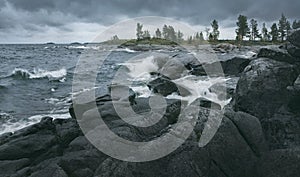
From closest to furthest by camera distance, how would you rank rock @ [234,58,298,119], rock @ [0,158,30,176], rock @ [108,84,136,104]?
rock @ [0,158,30,176] < rock @ [234,58,298,119] < rock @ [108,84,136,104]

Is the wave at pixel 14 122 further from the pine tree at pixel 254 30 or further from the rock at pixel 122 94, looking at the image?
the pine tree at pixel 254 30

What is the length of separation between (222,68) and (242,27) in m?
85.5

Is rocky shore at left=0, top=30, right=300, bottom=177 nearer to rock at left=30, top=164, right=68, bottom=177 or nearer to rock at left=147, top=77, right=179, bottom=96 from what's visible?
rock at left=30, top=164, right=68, bottom=177

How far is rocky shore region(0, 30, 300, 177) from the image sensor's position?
7.20 metres

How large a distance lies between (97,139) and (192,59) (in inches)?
943

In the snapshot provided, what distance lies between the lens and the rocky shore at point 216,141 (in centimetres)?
720

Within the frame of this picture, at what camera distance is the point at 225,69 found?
1128 inches

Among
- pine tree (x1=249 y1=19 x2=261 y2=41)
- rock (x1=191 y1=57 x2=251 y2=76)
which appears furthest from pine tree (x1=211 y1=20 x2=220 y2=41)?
rock (x1=191 y1=57 x2=251 y2=76)

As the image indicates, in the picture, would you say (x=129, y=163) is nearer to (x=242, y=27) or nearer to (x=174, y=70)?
(x=174, y=70)

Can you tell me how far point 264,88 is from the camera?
1186 centimetres

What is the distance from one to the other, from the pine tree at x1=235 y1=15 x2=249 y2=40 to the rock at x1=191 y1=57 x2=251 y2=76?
85.0 metres

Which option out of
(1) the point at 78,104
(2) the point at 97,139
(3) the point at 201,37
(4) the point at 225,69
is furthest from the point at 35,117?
(3) the point at 201,37

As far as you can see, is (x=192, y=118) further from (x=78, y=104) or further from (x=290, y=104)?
(x=78, y=104)

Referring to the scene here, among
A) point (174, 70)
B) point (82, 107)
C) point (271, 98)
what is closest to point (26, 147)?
point (82, 107)
